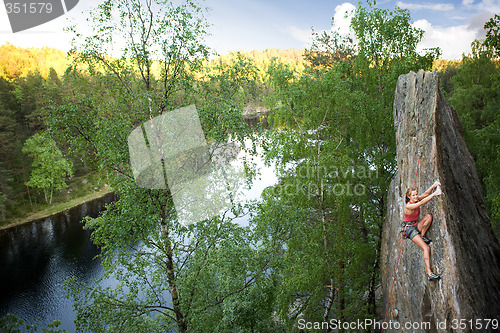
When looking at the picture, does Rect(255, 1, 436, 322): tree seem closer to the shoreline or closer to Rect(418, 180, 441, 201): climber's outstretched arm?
Rect(418, 180, 441, 201): climber's outstretched arm

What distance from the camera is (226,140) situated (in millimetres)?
9977

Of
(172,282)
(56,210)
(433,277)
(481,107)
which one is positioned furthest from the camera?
(56,210)

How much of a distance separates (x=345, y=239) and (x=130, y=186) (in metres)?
8.86

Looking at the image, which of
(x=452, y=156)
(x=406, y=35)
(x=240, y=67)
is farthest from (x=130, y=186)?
(x=406, y=35)

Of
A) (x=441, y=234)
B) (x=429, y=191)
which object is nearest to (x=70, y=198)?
(x=429, y=191)

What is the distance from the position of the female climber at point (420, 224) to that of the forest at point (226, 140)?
448 centimetres

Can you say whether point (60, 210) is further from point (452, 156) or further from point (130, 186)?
point (452, 156)

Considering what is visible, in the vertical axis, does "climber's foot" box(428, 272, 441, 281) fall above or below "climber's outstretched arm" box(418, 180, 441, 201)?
below

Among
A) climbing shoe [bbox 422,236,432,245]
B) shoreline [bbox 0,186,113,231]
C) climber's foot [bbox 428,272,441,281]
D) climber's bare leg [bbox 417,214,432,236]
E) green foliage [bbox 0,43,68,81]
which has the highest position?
green foliage [bbox 0,43,68,81]

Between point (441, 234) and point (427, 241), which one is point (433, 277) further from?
point (441, 234)

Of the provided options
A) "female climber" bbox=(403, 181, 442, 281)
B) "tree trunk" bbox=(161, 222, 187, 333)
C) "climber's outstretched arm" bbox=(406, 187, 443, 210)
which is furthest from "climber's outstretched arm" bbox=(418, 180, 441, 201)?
"tree trunk" bbox=(161, 222, 187, 333)

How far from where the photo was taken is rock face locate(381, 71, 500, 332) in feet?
21.4

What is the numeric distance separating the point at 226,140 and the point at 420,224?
6167 millimetres

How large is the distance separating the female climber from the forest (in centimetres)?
448
